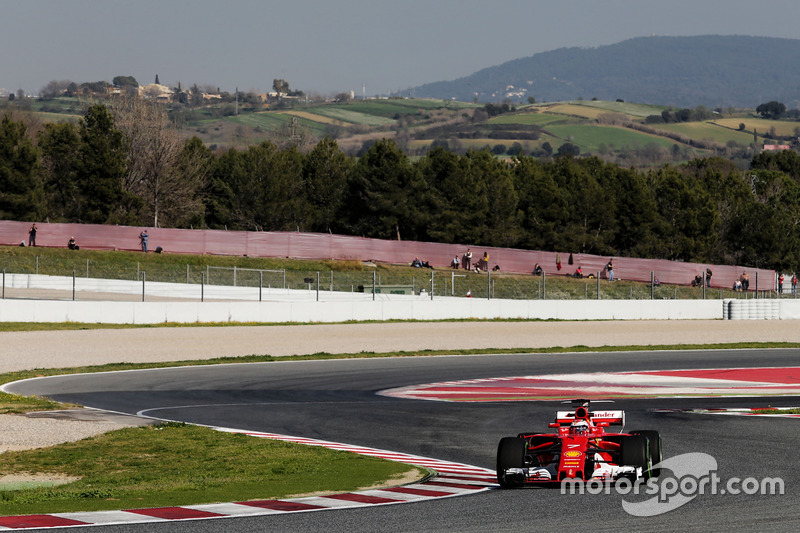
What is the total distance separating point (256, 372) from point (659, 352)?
47.6 ft

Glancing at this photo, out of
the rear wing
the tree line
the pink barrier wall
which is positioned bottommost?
the rear wing

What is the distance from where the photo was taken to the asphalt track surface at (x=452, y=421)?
10.3 metres

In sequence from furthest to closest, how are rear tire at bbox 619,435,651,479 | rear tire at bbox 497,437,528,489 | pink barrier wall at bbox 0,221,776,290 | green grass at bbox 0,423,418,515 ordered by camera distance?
pink barrier wall at bbox 0,221,776,290 → green grass at bbox 0,423,418,515 → rear tire at bbox 497,437,528,489 → rear tire at bbox 619,435,651,479

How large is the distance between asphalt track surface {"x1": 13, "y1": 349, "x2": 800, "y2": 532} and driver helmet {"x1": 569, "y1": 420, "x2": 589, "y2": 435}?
2.41ft

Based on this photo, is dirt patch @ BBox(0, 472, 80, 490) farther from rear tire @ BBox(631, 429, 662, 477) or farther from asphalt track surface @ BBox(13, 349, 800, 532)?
rear tire @ BBox(631, 429, 662, 477)

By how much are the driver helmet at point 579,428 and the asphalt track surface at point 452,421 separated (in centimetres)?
73

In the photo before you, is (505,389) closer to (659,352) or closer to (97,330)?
(659,352)

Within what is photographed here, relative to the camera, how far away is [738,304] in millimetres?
49406

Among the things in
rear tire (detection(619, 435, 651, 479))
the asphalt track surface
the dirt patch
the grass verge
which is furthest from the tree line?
rear tire (detection(619, 435, 651, 479))

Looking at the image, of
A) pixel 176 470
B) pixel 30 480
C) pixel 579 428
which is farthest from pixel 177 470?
pixel 579 428

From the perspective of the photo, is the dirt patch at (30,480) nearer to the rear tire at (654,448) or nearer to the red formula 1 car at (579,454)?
the red formula 1 car at (579,454)

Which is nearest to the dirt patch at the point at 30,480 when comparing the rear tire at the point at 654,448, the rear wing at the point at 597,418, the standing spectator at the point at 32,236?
the rear wing at the point at 597,418

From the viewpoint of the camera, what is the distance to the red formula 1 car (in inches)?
456

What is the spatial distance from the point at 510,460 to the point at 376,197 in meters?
78.5
